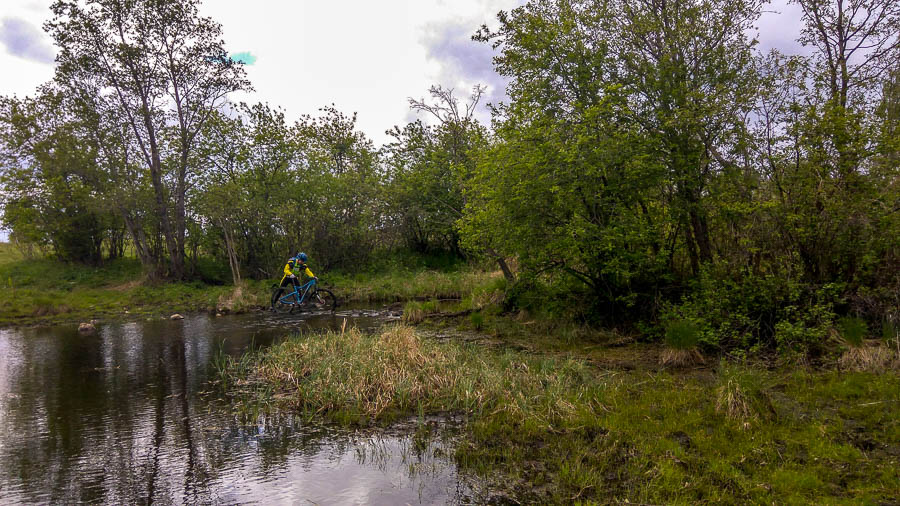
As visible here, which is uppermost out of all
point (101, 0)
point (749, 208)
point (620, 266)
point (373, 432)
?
point (101, 0)

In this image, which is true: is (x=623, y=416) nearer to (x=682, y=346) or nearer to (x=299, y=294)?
(x=682, y=346)

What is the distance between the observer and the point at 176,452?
6.57m

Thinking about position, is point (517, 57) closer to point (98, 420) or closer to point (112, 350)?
point (98, 420)

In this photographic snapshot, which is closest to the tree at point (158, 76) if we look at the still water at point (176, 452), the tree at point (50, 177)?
the tree at point (50, 177)

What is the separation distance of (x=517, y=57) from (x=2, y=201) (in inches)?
1223

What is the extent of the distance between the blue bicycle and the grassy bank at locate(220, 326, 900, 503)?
35.9 feet

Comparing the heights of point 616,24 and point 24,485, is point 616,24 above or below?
above

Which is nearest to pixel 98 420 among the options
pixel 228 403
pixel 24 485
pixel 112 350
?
pixel 228 403

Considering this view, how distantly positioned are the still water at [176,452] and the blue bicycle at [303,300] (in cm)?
1002

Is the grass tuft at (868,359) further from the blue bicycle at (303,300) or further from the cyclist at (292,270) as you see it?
the blue bicycle at (303,300)

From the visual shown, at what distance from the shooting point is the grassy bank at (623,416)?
5113 mm

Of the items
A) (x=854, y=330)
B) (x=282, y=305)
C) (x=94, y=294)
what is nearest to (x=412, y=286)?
(x=282, y=305)

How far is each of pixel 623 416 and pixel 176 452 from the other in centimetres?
579

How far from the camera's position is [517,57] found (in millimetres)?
14117
